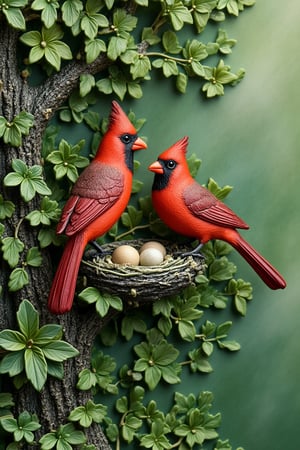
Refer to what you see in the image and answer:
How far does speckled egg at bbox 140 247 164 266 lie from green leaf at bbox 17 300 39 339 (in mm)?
309

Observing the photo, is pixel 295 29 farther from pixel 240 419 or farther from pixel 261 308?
pixel 240 419

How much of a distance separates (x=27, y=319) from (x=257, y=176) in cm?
82

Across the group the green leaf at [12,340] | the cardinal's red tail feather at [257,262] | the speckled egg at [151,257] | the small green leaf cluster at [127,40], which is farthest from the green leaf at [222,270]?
the green leaf at [12,340]

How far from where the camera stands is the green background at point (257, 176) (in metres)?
1.95

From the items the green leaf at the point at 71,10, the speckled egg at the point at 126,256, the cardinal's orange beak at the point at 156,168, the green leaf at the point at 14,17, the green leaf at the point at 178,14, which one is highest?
the green leaf at the point at 178,14

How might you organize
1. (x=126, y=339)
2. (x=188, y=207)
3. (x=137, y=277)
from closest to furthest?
(x=137, y=277) → (x=188, y=207) → (x=126, y=339)

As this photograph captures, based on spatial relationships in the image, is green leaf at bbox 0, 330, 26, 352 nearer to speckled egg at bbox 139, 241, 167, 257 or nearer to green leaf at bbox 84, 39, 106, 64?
speckled egg at bbox 139, 241, 167, 257

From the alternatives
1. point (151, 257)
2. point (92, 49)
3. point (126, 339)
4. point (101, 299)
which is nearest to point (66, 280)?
point (101, 299)

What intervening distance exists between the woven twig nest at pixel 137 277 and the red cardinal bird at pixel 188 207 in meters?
0.11

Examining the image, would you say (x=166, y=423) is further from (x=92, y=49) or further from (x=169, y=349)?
(x=92, y=49)

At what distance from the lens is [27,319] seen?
1.68 metres

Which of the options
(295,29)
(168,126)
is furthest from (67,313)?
(295,29)

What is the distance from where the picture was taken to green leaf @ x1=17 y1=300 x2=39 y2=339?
167 cm

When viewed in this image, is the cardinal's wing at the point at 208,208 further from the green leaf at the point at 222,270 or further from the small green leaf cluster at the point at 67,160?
the small green leaf cluster at the point at 67,160
